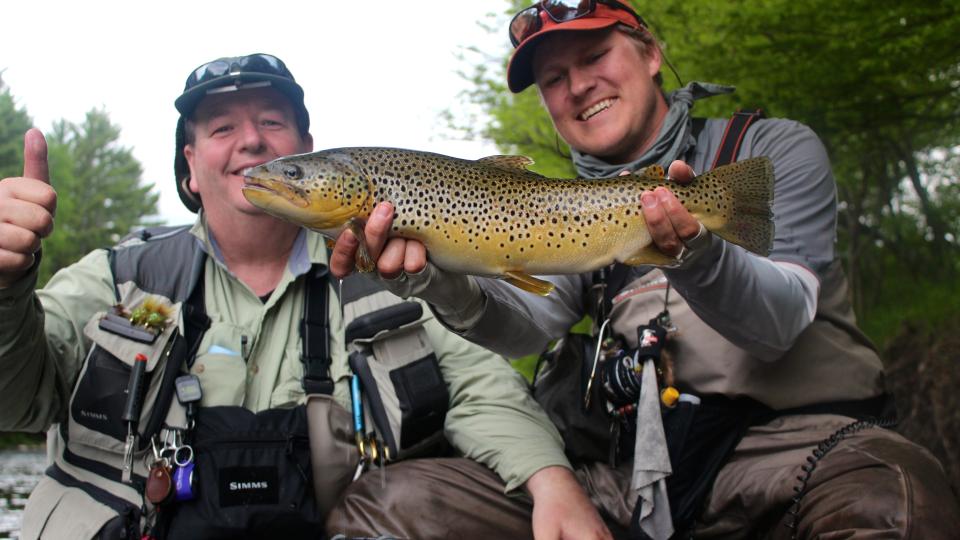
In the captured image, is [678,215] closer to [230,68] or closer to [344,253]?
[344,253]

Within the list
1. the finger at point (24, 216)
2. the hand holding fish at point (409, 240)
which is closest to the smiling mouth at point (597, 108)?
the hand holding fish at point (409, 240)

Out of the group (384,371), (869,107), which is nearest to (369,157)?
(384,371)

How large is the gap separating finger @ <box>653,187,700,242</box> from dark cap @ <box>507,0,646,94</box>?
1.36m

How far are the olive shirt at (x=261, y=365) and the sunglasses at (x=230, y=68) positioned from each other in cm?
73

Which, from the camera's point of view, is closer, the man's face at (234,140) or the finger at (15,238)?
the finger at (15,238)

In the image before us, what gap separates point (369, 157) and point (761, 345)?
158 centimetres

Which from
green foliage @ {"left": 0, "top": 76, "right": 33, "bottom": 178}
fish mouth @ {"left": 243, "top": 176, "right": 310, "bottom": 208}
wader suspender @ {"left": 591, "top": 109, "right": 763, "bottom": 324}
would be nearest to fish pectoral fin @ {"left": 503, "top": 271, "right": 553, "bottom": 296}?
fish mouth @ {"left": 243, "top": 176, "right": 310, "bottom": 208}

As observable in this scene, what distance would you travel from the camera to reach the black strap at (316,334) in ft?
12.0

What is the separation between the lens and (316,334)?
3.78 meters

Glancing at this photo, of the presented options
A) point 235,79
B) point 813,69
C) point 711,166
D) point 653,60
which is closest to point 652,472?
point 711,166

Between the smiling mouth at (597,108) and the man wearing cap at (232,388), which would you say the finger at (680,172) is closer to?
the smiling mouth at (597,108)

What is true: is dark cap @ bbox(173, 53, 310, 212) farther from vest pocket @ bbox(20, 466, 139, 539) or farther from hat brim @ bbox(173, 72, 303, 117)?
vest pocket @ bbox(20, 466, 139, 539)

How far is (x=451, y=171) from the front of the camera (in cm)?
261

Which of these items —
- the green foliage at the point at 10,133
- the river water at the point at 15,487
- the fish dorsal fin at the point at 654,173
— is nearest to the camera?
the fish dorsal fin at the point at 654,173
